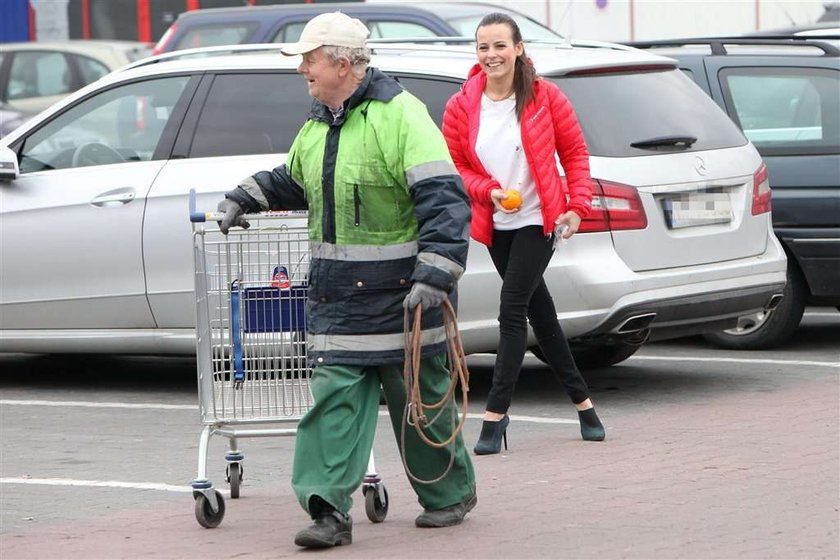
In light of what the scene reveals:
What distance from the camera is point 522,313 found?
7.18m

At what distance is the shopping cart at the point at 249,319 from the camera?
6.05m

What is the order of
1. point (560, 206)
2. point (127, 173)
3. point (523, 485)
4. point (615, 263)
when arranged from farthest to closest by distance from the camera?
1. point (127, 173)
2. point (615, 263)
3. point (560, 206)
4. point (523, 485)

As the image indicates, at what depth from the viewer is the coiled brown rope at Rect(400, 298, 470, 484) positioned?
5.51 m

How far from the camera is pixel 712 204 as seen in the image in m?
8.53

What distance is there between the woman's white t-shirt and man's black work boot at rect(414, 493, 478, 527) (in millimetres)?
1632

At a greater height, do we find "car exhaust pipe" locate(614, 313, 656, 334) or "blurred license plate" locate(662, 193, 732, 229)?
"blurred license plate" locate(662, 193, 732, 229)

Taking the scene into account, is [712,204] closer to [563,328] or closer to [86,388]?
[563,328]

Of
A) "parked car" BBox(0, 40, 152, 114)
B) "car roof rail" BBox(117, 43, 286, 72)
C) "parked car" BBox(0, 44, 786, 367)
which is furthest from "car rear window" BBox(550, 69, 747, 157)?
"parked car" BBox(0, 40, 152, 114)

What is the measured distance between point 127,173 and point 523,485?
3.22 m

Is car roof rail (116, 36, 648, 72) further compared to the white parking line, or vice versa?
car roof rail (116, 36, 648, 72)

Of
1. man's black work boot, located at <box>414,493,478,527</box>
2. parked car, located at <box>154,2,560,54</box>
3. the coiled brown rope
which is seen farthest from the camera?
parked car, located at <box>154,2,560,54</box>

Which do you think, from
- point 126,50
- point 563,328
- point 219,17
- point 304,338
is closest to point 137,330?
point 563,328

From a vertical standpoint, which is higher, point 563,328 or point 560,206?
point 560,206

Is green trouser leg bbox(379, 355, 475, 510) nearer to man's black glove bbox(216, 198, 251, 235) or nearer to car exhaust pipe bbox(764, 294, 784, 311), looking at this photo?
man's black glove bbox(216, 198, 251, 235)
